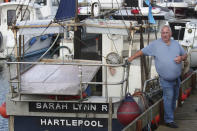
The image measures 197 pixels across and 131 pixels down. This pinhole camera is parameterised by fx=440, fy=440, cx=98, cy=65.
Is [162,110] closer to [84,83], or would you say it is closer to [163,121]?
[163,121]

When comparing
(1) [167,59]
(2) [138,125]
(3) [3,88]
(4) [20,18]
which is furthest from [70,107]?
(4) [20,18]

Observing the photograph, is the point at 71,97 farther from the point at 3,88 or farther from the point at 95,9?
the point at 3,88

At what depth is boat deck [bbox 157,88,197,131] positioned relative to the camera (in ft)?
27.9

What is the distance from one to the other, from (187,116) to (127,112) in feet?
5.47

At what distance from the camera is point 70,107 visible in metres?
9.24

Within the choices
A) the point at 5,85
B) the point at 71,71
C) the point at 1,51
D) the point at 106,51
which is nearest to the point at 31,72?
the point at 71,71

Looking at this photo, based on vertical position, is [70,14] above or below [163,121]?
above

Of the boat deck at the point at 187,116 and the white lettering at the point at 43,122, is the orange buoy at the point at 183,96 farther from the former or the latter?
the white lettering at the point at 43,122

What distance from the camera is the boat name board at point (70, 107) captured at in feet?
30.0

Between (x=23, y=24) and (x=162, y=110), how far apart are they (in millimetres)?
4002

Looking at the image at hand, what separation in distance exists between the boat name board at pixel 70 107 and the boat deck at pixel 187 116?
136 centimetres

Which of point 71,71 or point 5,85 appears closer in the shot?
point 71,71

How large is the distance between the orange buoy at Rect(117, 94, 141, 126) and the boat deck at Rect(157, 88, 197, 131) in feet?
1.79

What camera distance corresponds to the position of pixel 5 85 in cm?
2089
